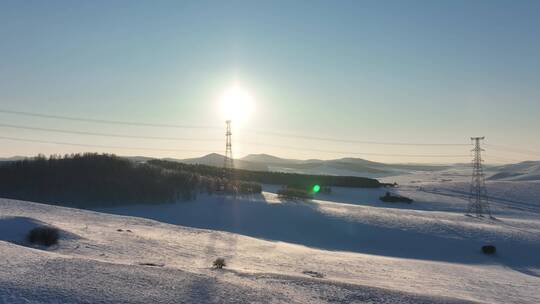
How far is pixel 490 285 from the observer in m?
29.7

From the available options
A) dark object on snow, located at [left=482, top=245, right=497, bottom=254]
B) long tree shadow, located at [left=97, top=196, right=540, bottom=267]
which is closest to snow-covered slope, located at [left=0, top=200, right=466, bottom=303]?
long tree shadow, located at [left=97, top=196, right=540, bottom=267]

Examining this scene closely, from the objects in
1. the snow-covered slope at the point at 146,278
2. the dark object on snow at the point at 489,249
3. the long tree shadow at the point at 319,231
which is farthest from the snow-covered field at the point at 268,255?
the dark object on snow at the point at 489,249

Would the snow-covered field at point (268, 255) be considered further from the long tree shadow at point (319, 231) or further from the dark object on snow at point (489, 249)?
the dark object on snow at point (489, 249)

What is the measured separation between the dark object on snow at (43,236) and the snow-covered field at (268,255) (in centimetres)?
67

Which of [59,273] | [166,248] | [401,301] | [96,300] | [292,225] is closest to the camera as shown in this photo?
[96,300]

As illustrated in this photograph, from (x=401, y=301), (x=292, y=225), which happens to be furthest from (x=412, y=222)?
(x=401, y=301)

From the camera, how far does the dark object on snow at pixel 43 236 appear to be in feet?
74.4

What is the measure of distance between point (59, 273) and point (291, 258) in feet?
65.3

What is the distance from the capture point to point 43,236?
2327cm

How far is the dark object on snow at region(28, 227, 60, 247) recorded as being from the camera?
893 inches

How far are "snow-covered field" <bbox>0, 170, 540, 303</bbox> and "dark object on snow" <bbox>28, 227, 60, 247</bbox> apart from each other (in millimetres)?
671

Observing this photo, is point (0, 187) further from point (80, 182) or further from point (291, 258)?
point (291, 258)

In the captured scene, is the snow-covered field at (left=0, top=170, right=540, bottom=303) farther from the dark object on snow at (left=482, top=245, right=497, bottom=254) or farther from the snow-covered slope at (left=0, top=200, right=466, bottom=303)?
the dark object on snow at (left=482, top=245, right=497, bottom=254)

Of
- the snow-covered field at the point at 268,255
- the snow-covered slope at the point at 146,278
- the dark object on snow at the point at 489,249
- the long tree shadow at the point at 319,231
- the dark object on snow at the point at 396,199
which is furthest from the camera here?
the dark object on snow at the point at 396,199
